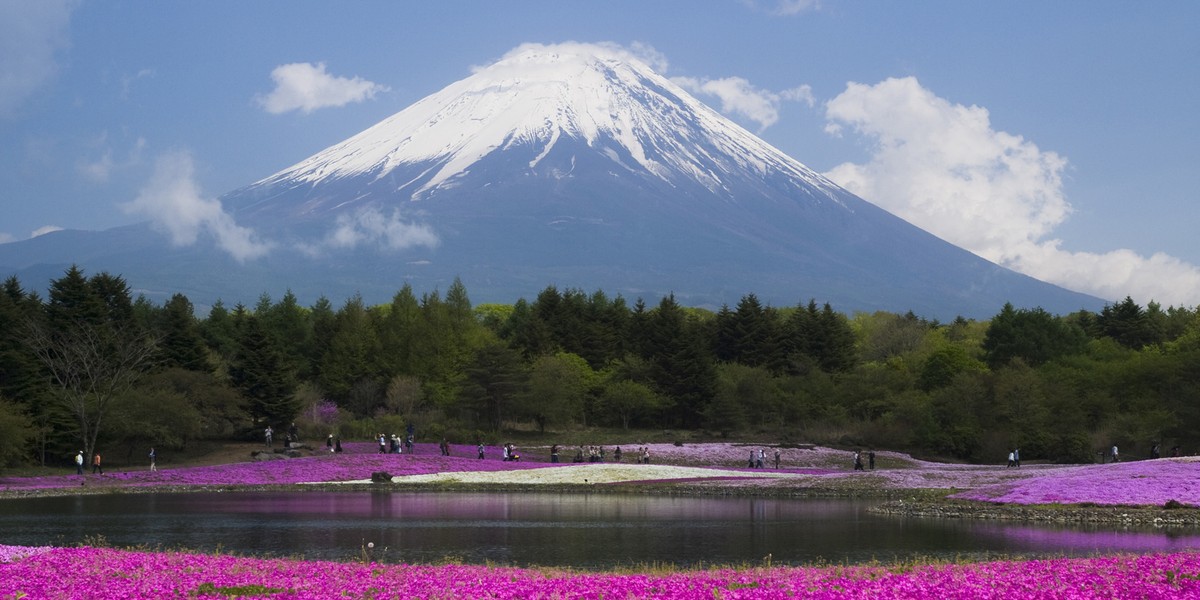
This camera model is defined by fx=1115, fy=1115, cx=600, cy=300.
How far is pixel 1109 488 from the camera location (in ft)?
138

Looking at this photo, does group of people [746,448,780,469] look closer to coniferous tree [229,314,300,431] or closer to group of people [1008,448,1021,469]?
group of people [1008,448,1021,469]

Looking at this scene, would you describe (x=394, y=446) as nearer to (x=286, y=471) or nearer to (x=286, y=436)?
(x=286, y=436)

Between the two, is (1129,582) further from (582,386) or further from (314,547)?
(582,386)

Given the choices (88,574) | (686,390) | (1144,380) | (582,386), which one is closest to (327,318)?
(582,386)

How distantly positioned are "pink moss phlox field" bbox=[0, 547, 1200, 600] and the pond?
497 cm

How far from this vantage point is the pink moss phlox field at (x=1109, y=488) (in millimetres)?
40531

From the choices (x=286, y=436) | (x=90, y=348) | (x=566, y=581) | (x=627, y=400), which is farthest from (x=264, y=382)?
(x=566, y=581)

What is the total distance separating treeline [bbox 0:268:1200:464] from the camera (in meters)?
64.4

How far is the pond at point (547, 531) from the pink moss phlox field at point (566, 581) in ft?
16.3

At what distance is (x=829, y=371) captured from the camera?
97750 mm

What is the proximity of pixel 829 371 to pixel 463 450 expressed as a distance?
132 feet

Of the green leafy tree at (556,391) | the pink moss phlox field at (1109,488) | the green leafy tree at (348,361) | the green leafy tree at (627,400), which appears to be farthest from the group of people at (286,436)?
the pink moss phlox field at (1109,488)

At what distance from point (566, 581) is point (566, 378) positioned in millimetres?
65397

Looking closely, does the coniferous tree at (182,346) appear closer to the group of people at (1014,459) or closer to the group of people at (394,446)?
the group of people at (394,446)
